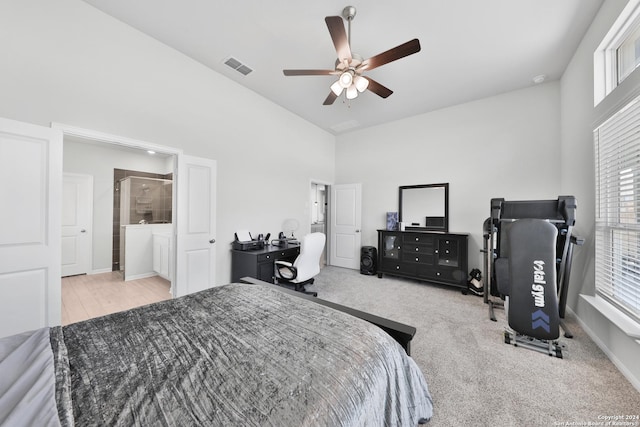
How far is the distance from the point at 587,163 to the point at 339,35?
3011mm

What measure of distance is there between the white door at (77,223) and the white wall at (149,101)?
334cm

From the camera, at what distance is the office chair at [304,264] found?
122 inches

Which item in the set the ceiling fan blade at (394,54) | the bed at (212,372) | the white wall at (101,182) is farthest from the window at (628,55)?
the white wall at (101,182)

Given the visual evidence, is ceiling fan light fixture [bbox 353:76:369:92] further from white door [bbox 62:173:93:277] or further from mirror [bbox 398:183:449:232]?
white door [bbox 62:173:93:277]

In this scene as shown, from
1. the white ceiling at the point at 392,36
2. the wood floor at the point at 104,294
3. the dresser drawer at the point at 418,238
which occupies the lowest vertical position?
Answer: the wood floor at the point at 104,294

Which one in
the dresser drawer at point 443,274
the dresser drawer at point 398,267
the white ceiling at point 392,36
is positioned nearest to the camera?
the white ceiling at point 392,36

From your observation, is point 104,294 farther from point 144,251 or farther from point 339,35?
point 339,35

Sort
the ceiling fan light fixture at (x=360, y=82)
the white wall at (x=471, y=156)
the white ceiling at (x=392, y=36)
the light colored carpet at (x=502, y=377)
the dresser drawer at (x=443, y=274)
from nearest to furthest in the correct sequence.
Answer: the light colored carpet at (x=502, y=377) < the white ceiling at (x=392, y=36) < the ceiling fan light fixture at (x=360, y=82) < the white wall at (x=471, y=156) < the dresser drawer at (x=443, y=274)

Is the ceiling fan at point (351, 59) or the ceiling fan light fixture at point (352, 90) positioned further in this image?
the ceiling fan light fixture at point (352, 90)

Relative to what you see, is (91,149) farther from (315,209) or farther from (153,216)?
(315,209)

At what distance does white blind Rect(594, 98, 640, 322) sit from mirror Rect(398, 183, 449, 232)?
1986 millimetres

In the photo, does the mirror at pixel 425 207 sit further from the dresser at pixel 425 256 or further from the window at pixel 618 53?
the window at pixel 618 53

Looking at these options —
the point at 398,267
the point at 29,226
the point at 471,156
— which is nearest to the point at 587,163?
the point at 471,156

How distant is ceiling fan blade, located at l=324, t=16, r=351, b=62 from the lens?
1.76 meters
